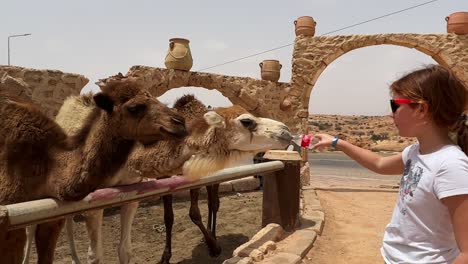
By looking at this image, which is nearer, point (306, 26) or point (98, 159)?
point (98, 159)

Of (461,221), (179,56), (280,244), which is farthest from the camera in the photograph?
(179,56)

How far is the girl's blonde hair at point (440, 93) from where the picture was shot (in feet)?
5.37

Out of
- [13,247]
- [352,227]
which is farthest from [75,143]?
[352,227]

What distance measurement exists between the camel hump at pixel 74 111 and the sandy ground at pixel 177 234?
2.06 m

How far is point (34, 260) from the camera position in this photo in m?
5.38

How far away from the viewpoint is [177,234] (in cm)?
632

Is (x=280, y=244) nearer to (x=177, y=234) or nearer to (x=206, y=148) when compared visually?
(x=206, y=148)

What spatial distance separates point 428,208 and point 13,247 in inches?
95.4

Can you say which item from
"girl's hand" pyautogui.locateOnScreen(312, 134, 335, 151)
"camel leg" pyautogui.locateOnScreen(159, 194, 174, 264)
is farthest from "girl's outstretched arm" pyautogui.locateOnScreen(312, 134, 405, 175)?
"camel leg" pyautogui.locateOnScreen(159, 194, 174, 264)

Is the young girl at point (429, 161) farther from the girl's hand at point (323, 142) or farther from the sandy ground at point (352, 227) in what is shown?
the sandy ground at point (352, 227)

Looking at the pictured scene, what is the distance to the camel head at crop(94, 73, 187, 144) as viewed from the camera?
9.20 ft

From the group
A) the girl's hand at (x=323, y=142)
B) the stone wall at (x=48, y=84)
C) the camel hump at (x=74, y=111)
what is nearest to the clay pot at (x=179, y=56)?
the stone wall at (x=48, y=84)

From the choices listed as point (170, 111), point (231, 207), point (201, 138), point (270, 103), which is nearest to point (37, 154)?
point (170, 111)

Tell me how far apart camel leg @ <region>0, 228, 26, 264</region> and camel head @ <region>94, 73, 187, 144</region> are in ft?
3.02
